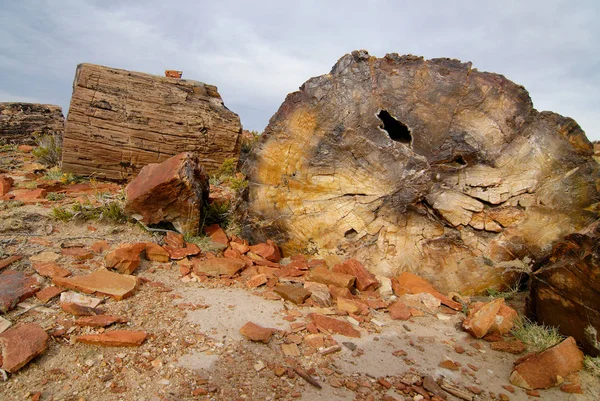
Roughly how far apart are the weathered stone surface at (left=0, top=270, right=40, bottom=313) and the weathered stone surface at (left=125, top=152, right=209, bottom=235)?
1219 mm

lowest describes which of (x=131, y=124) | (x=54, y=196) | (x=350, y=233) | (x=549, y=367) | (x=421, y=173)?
(x=549, y=367)

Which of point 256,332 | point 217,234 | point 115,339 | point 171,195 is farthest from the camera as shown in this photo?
point 217,234

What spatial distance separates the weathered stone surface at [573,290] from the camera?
2287 millimetres

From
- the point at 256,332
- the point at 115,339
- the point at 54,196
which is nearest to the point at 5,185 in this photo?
the point at 54,196

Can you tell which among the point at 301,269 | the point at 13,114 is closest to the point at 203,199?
the point at 301,269

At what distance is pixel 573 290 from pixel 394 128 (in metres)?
2.07

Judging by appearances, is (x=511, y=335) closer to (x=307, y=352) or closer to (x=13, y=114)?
(x=307, y=352)

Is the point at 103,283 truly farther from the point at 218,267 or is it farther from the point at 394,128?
the point at 394,128

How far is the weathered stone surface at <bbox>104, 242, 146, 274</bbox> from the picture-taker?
10.0ft

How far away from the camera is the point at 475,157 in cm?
349

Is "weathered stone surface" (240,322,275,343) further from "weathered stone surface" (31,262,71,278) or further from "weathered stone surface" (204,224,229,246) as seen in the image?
"weathered stone surface" (204,224,229,246)

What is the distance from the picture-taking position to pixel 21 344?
195cm

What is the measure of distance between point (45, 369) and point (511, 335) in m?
2.87

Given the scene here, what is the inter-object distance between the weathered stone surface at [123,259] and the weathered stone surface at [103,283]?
19cm
